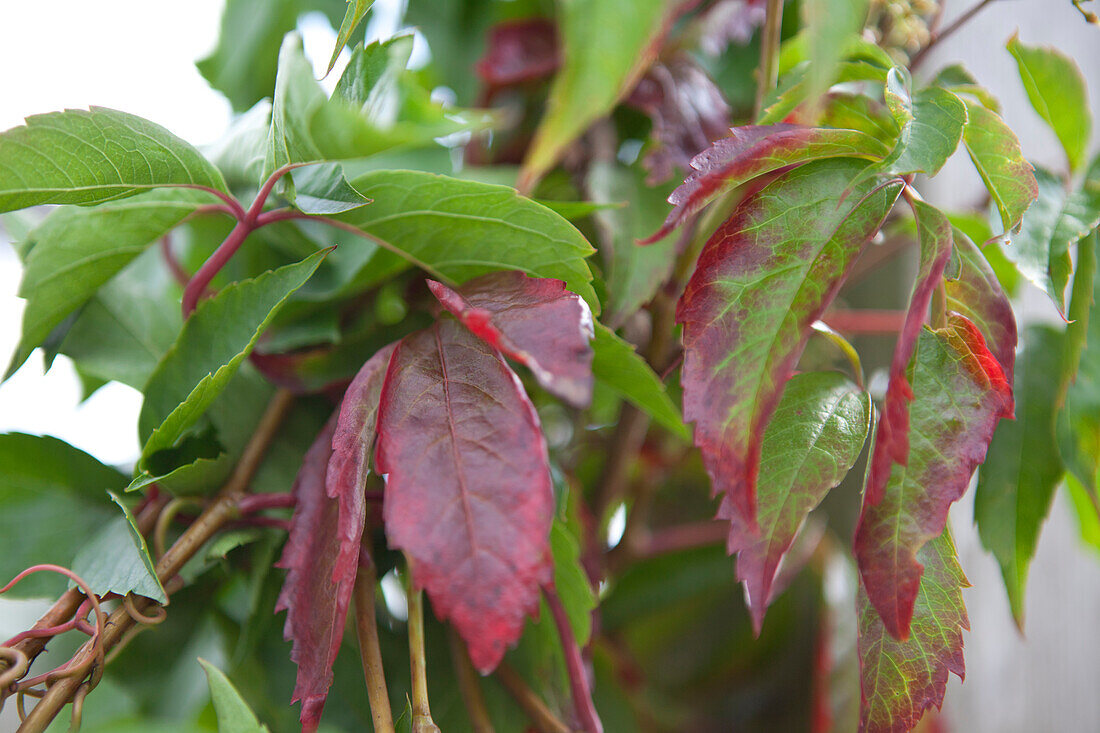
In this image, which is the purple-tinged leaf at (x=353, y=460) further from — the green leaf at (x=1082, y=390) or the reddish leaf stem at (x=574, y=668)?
the green leaf at (x=1082, y=390)

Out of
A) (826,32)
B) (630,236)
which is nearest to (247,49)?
(630,236)

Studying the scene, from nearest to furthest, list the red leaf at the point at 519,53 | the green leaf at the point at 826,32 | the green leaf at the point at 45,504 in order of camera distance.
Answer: the green leaf at the point at 826,32
the green leaf at the point at 45,504
the red leaf at the point at 519,53

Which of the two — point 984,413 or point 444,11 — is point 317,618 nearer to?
point 984,413

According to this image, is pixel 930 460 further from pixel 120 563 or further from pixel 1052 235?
pixel 120 563

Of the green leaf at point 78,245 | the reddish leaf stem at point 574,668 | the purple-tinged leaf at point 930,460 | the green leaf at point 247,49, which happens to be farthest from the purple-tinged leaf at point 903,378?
the green leaf at point 247,49

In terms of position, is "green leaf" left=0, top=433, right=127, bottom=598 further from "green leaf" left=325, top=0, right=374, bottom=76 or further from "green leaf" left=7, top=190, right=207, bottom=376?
"green leaf" left=325, top=0, right=374, bottom=76
